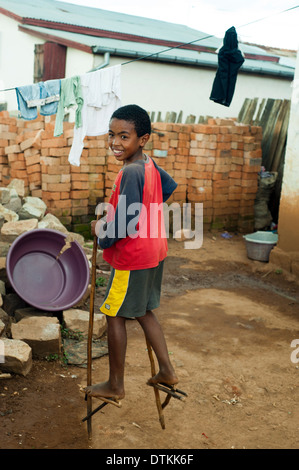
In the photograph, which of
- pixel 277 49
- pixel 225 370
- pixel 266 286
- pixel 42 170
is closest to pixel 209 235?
pixel 266 286

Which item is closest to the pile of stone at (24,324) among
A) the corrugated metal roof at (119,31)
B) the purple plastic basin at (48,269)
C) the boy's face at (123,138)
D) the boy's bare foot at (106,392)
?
the purple plastic basin at (48,269)

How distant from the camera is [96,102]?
22.1 feet

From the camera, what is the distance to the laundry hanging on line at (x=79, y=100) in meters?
6.27

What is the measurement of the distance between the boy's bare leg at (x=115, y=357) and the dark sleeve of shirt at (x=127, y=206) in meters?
0.49

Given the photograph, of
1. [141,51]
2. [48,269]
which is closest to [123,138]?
[48,269]

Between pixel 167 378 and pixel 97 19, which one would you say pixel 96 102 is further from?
pixel 97 19

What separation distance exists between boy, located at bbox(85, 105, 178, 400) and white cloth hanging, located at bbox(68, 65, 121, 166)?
3.71m

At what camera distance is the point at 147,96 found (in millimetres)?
11516

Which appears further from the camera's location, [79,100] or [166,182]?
[79,100]

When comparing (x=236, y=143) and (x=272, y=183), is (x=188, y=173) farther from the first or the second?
(x=272, y=183)

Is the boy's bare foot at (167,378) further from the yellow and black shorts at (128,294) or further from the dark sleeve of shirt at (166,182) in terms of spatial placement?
the dark sleeve of shirt at (166,182)

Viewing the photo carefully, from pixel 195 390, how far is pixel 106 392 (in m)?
1.20

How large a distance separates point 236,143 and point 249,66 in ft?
14.9

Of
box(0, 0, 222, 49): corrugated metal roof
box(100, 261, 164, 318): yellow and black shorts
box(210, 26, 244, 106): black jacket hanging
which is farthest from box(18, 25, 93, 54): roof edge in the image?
box(100, 261, 164, 318): yellow and black shorts
